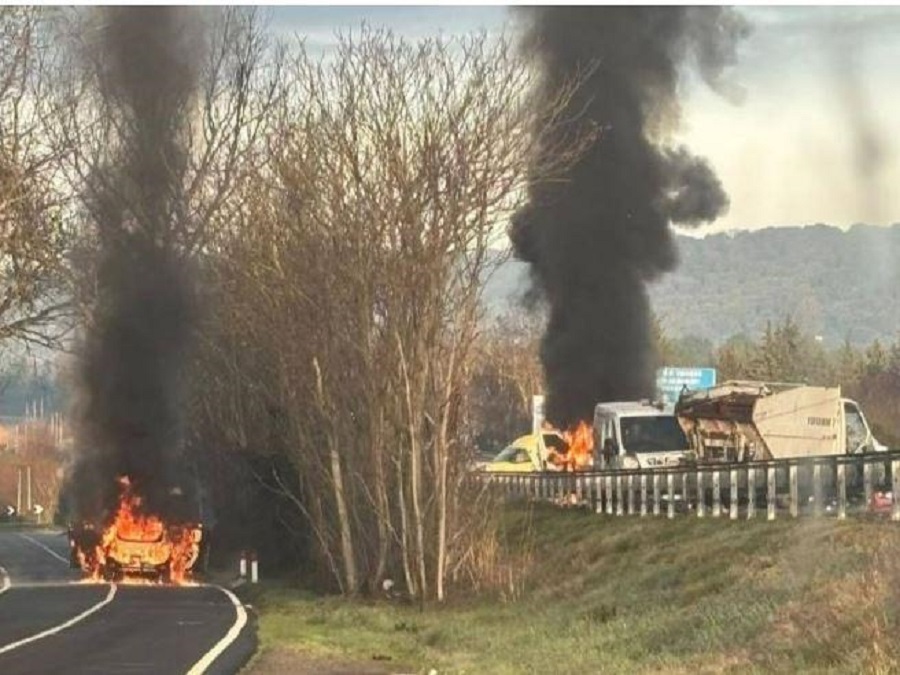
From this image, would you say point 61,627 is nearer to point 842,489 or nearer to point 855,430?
point 842,489

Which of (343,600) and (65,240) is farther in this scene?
(65,240)

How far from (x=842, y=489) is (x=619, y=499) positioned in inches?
522

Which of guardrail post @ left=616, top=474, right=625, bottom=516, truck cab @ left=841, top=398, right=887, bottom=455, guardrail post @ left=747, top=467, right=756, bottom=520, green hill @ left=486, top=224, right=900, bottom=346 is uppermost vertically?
green hill @ left=486, top=224, right=900, bottom=346

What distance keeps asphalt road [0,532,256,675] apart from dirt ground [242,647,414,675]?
0.28 metres

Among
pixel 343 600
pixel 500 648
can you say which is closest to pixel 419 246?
pixel 343 600

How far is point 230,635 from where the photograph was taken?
78.3ft

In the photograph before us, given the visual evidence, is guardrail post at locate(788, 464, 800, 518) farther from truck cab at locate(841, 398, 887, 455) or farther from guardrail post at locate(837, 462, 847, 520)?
truck cab at locate(841, 398, 887, 455)

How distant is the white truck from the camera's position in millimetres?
37469

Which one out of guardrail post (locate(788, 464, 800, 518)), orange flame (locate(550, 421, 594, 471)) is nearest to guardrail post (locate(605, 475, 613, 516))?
guardrail post (locate(788, 464, 800, 518))

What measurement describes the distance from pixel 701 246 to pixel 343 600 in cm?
3272

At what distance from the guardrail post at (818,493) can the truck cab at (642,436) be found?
1557 centimetres

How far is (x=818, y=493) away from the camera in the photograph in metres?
26.3

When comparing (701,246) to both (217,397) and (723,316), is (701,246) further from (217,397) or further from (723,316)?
(217,397)

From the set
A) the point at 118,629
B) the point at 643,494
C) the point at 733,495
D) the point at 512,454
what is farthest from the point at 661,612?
the point at 512,454
